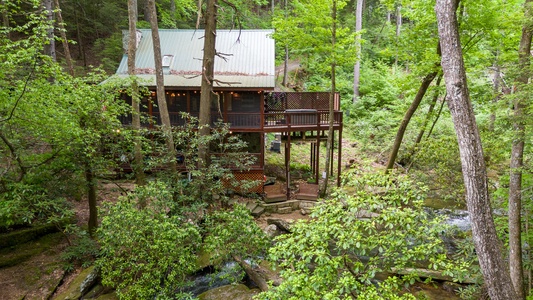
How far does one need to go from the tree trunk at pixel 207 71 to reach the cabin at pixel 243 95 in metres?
2.90

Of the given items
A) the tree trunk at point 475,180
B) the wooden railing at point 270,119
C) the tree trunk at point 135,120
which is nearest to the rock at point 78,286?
the tree trunk at point 135,120

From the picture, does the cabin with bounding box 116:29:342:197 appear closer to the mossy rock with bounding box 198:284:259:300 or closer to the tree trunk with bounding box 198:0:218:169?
the tree trunk with bounding box 198:0:218:169

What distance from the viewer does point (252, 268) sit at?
25.0 ft

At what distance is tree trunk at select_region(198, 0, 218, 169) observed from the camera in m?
9.03

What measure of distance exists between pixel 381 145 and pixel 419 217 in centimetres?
1489

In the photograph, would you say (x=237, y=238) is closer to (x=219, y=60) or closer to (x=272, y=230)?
(x=272, y=230)

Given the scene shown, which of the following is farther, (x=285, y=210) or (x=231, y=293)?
(x=285, y=210)

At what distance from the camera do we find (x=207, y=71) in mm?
9344

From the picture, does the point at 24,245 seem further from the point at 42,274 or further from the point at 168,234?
the point at 168,234

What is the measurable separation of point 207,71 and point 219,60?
6261 mm

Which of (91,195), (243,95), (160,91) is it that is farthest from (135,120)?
(243,95)

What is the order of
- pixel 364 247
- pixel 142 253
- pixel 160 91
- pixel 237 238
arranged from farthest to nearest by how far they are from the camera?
pixel 160 91
pixel 237 238
pixel 142 253
pixel 364 247

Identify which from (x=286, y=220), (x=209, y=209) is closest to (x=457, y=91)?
(x=209, y=209)

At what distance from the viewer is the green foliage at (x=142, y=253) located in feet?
20.5
